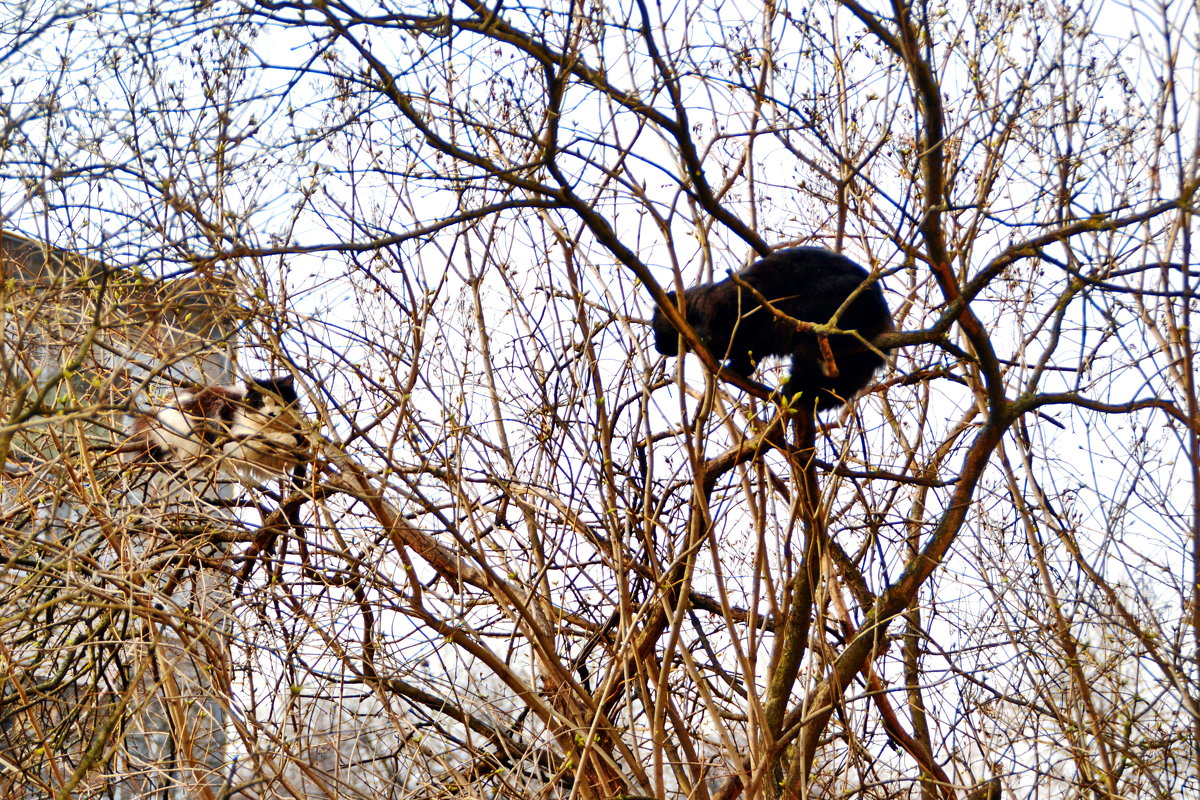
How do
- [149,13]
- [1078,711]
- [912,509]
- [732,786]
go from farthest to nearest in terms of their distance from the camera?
[912,509] < [732,786] < [1078,711] < [149,13]

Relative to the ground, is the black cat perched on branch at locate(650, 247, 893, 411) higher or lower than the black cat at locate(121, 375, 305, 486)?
higher

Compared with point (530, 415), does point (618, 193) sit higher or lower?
higher

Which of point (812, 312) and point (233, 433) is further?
point (812, 312)

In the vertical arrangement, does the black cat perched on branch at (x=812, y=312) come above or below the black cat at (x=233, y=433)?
above

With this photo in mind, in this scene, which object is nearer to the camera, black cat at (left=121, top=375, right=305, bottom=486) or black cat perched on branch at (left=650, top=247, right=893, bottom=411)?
black cat at (left=121, top=375, right=305, bottom=486)

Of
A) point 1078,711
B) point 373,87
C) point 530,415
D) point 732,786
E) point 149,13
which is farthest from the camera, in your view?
point 530,415

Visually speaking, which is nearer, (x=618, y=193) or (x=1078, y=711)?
(x=1078, y=711)

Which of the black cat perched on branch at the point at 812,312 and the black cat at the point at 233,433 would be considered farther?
the black cat perched on branch at the point at 812,312

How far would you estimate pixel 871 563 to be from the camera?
14.2 ft

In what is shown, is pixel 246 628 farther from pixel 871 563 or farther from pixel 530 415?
pixel 871 563

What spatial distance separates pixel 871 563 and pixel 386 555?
2.04m

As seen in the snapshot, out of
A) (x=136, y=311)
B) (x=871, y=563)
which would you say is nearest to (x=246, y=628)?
(x=136, y=311)

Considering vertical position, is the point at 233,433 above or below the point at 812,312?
below

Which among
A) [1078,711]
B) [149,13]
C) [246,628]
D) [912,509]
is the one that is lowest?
[246,628]
